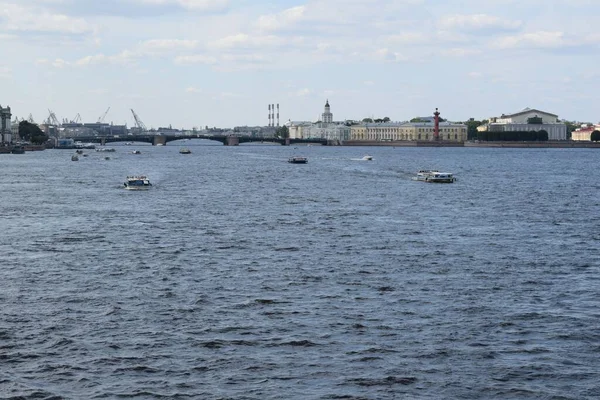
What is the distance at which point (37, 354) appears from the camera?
18.0 metres

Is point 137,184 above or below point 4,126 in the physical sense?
below

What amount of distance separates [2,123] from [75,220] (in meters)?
143

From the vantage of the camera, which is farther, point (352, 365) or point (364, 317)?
point (364, 317)

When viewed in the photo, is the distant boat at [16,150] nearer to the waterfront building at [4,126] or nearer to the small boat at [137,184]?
the waterfront building at [4,126]

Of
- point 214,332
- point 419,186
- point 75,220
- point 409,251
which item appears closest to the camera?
point 214,332

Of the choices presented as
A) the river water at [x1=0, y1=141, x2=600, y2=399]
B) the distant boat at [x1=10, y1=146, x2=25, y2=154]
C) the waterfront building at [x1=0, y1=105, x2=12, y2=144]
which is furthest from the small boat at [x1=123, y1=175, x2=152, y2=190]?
the waterfront building at [x1=0, y1=105, x2=12, y2=144]

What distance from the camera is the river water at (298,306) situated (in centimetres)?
1667

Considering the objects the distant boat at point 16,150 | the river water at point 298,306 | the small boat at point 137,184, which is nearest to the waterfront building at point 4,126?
the distant boat at point 16,150

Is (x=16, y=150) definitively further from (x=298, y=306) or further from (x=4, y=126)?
(x=298, y=306)

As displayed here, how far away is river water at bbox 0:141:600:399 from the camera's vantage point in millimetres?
16672

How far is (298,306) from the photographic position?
22.2 metres

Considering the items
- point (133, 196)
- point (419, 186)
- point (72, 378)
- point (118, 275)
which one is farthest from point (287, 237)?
point (419, 186)

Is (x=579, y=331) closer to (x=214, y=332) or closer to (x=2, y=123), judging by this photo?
(x=214, y=332)

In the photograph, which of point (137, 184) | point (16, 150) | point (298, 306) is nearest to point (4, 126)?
point (16, 150)
